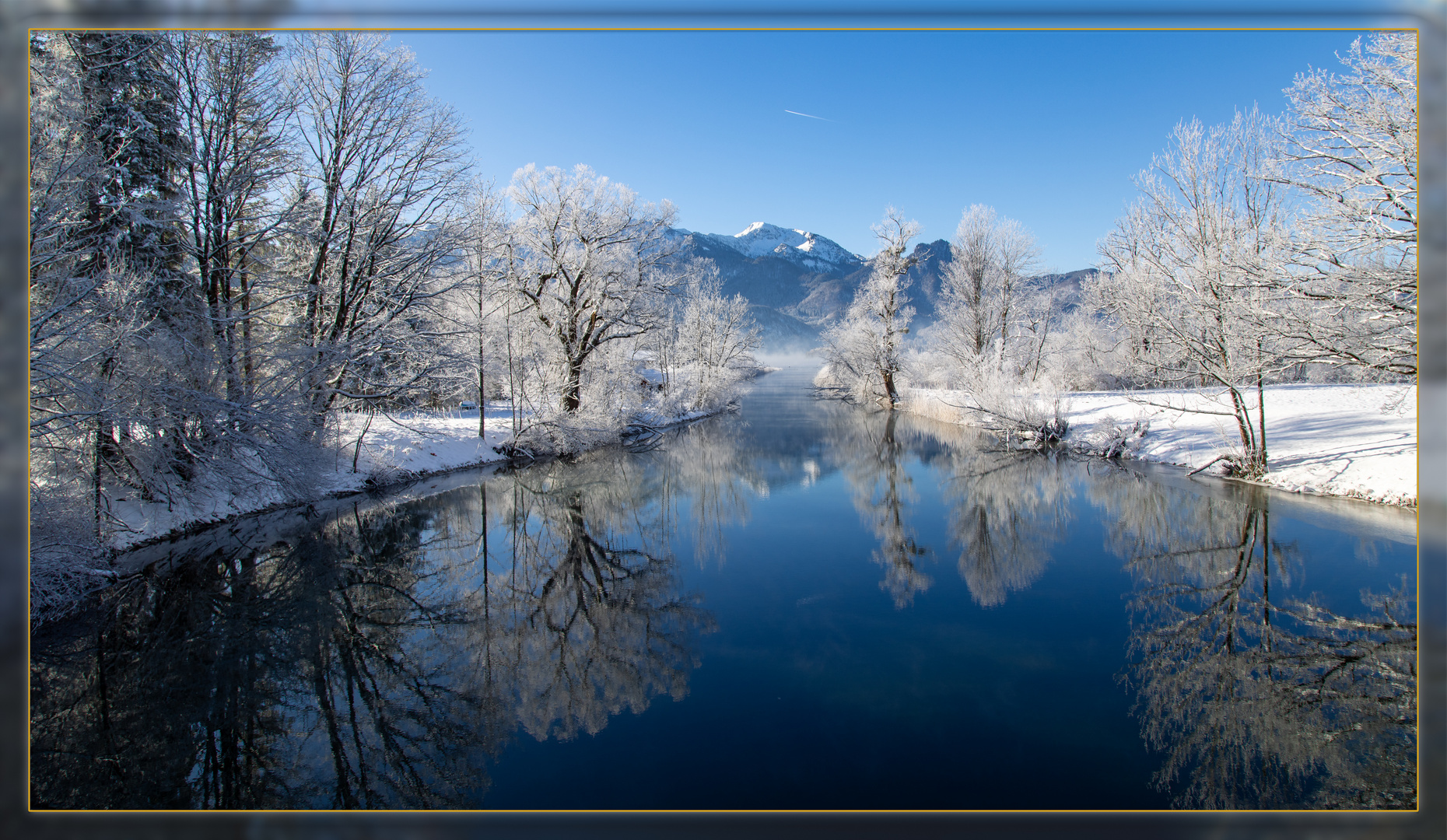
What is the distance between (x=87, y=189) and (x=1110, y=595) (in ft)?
48.2

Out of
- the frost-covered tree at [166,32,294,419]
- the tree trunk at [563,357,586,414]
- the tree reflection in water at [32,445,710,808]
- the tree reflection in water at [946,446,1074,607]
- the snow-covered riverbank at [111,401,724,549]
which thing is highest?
the frost-covered tree at [166,32,294,419]

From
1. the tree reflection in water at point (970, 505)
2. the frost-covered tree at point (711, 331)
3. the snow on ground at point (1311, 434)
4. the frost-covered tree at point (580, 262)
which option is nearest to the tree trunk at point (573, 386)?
the frost-covered tree at point (580, 262)

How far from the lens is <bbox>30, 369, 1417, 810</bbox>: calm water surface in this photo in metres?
3.85

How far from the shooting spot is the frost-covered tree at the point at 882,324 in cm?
2950

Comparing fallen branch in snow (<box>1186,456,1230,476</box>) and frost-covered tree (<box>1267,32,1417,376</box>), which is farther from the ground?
frost-covered tree (<box>1267,32,1417,376</box>)

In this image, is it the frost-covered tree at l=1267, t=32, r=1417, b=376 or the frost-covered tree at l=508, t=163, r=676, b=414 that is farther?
the frost-covered tree at l=508, t=163, r=676, b=414

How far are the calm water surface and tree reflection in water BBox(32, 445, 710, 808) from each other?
30 mm

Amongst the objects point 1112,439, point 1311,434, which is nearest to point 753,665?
point 1112,439

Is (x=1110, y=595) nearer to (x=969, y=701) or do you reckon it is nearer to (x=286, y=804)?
(x=969, y=701)

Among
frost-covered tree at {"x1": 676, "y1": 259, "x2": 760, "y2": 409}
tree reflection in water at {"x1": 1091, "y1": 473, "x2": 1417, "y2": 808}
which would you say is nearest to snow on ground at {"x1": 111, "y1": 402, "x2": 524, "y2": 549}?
tree reflection in water at {"x1": 1091, "y1": 473, "x2": 1417, "y2": 808}

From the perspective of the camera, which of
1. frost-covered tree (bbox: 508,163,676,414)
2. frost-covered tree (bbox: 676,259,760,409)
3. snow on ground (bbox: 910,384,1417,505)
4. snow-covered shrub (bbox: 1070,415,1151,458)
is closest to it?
snow on ground (bbox: 910,384,1417,505)

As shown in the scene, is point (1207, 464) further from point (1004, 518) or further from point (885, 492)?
point (885, 492)

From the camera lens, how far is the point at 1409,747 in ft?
13.3

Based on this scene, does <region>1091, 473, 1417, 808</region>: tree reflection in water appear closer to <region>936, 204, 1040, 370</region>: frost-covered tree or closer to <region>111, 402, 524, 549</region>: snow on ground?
<region>111, 402, 524, 549</region>: snow on ground
